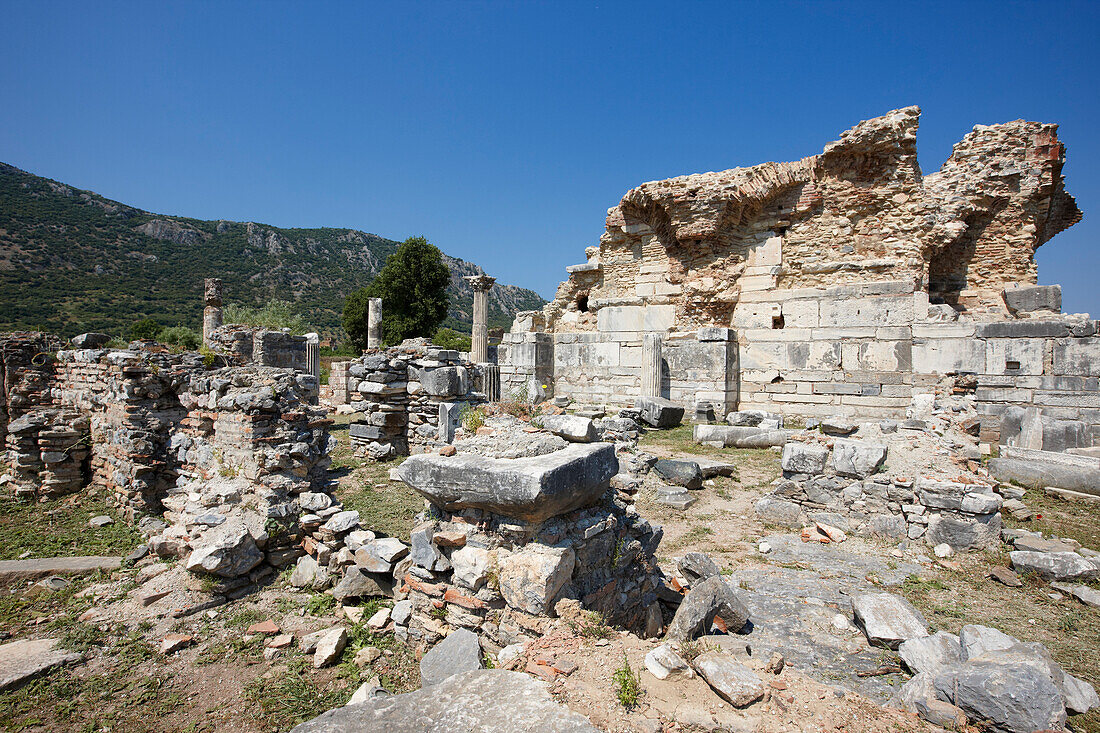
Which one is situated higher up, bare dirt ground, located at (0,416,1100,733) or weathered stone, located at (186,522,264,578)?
weathered stone, located at (186,522,264,578)

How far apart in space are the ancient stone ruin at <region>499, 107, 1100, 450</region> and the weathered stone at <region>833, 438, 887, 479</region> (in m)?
3.48

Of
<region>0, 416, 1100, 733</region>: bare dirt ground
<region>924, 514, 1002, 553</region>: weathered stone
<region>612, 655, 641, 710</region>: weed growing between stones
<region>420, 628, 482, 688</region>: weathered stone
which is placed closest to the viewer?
<region>612, 655, 641, 710</region>: weed growing between stones

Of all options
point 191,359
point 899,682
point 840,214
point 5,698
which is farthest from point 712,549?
point 840,214

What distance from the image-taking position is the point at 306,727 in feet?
7.24

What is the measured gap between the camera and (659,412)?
37.6 feet

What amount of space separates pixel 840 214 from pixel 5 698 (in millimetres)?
14309

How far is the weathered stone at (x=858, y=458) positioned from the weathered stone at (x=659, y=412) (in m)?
5.13

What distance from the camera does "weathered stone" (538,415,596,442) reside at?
4277mm

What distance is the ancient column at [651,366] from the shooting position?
41.4ft

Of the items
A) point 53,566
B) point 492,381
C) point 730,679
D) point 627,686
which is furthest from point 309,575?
point 492,381

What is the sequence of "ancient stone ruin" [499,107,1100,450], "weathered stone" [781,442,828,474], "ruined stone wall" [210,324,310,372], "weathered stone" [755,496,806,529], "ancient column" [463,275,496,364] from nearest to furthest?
"weathered stone" [755,496,806,529], "weathered stone" [781,442,828,474], "ancient stone ruin" [499,107,1100,450], "ruined stone wall" [210,324,310,372], "ancient column" [463,275,496,364]

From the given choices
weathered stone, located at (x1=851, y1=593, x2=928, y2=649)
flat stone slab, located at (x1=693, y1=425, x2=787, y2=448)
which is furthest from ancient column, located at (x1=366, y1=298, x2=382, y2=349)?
weathered stone, located at (x1=851, y1=593, x2=928, y2=649)

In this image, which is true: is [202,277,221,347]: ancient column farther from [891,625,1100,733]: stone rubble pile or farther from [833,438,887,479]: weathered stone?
[891,625,1100,733]: stone rubble pile

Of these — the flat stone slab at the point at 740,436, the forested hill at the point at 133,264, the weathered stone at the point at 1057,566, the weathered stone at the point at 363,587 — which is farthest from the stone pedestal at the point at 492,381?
the forested hill at the point at 133,264
